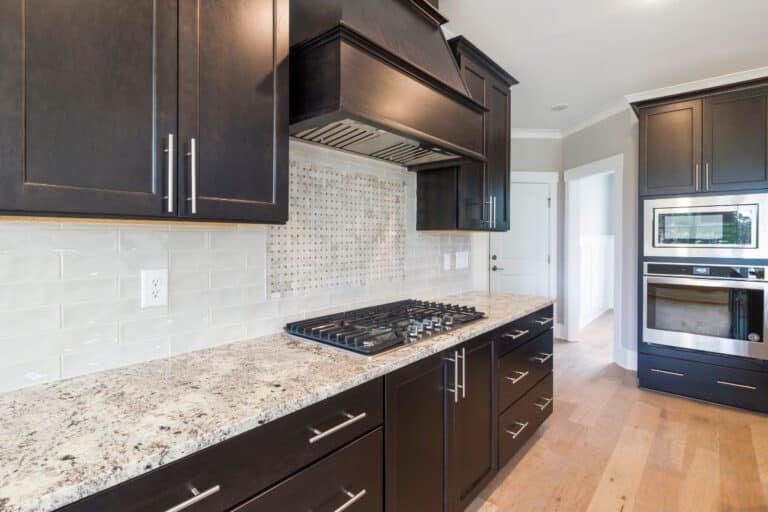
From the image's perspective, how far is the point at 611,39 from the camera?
264 centimetres

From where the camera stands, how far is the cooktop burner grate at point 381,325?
145 cm

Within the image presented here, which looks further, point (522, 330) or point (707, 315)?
point (707, 315)

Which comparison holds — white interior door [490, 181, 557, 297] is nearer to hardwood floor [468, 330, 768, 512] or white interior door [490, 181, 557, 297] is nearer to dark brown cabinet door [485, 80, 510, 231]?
hardwood floor [468, 330, 768, 512]

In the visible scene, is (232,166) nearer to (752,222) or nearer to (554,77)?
(554,77)

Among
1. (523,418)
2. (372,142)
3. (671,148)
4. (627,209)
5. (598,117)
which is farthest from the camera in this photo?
(598,117)

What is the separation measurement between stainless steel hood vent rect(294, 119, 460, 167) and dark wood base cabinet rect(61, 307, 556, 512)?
939 millimetres

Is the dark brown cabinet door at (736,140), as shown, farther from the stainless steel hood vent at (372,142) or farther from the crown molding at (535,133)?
the stainless steel hood vent at (372,142)

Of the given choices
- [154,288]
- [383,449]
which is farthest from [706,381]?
[154,288]

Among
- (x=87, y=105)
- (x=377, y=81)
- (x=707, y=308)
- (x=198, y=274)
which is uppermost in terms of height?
(x=377, y=81)

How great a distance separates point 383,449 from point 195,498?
24.9 inches

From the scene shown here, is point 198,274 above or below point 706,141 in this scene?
below

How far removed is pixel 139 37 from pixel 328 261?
1.17m

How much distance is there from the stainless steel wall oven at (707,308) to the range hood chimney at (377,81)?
222cm

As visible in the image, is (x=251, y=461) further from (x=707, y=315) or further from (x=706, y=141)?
(x=706, y=141)
